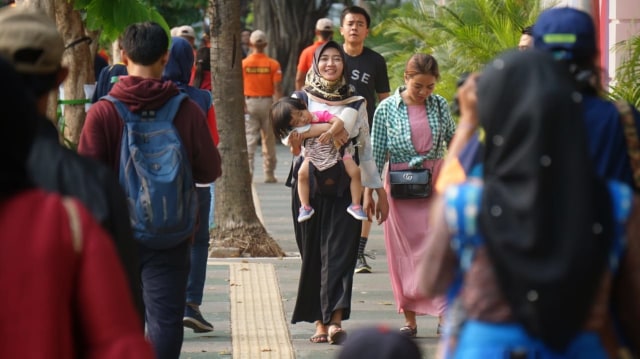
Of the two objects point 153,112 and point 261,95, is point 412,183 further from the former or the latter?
point 261,95

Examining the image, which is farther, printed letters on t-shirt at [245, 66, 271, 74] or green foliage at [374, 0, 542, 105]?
printed letters on t-shirt at [245, 66, 271, 74]

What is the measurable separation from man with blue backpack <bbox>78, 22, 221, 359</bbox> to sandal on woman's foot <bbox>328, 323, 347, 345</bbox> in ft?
7.62

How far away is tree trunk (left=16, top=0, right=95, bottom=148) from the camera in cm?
918

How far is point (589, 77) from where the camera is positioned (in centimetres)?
430

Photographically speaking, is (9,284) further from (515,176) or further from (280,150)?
(280,150)

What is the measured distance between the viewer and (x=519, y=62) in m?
3.58

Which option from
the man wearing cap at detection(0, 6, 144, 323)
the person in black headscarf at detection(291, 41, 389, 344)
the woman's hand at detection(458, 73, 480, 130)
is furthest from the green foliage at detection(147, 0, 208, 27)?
the woman's hand at detection(458, 73, 480, 130)

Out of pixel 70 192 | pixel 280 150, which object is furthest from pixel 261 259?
pixel 280 150

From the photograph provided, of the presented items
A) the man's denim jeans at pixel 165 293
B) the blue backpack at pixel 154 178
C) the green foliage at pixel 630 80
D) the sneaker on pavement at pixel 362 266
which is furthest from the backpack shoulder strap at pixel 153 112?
the sneaker on pavement at pixel 362 266

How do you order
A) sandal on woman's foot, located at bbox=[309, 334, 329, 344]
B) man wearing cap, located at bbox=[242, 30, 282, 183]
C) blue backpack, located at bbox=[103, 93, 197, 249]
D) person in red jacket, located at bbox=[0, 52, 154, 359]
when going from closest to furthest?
person in red jacket, located at bbox=[0, 52, 154, 359], blue backpack, located at bbox=[103, 93, 197, 249], sandal on woman's foot, located at bbox=[309, 334, 329, 344], man wearing cap, located at bbox=[242, 30, 282, 183]

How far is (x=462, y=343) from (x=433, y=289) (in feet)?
0.52

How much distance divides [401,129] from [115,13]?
6.38ft

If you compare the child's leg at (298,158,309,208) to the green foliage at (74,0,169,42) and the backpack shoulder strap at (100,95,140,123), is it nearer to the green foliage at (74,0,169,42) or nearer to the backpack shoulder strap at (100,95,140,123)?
the green foliage at (74,0,169,42)

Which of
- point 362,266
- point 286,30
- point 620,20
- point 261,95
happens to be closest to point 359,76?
point 362,266
